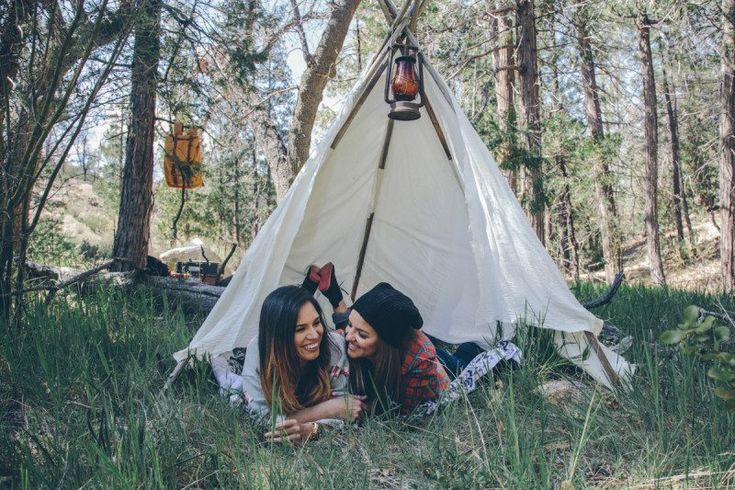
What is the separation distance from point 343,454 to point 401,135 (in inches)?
116

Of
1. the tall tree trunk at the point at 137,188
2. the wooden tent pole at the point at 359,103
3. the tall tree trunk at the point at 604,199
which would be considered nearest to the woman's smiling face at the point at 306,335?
the wooden tent pole at the point at 359,103

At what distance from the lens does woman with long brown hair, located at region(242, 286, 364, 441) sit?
3.01m

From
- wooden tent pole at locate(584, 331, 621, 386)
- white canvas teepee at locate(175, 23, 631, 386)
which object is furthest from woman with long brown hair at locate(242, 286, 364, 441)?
wooden tent pole at locate(584, 331, 621, 386)

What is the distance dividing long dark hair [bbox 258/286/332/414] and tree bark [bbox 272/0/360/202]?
4837 mm

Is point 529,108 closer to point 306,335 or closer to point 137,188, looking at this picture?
point 137,188

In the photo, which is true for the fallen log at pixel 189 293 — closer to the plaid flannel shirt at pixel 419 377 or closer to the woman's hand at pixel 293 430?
the plaid flannel shirt at pixel 419 377

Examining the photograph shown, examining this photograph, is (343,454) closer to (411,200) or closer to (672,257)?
(411,200)

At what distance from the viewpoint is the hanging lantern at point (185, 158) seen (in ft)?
19.3

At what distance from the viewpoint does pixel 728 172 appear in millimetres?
9148

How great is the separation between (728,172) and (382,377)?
7.89m

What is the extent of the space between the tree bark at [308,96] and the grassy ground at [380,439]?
4808mm

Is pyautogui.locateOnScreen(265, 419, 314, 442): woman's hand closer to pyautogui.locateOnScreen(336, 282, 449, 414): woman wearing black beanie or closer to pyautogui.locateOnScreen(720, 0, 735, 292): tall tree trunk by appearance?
pyautogui.locateOnScreen(336, 282, 449, 414): woman wearing black beanie

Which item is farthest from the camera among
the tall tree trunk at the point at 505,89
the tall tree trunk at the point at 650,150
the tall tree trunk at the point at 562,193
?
the tall tree trunk at the point at 650,150

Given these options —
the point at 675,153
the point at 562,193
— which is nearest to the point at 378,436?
the point at 562,193
